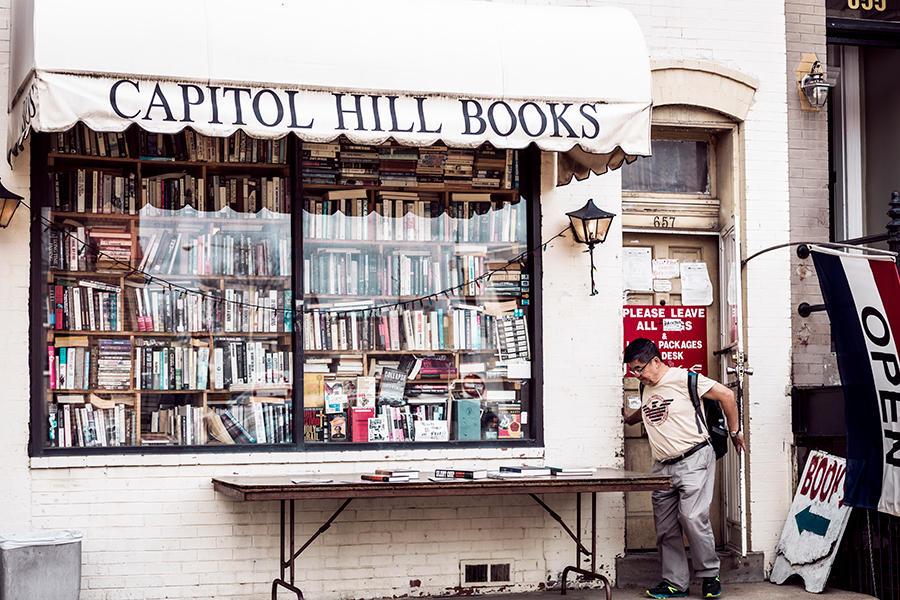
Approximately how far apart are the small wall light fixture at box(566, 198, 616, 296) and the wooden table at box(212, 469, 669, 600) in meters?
1.75

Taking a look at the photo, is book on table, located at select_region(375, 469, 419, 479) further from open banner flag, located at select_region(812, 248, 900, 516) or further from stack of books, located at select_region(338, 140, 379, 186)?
open banner flag, located at select_region(812, 248, 900, 516)

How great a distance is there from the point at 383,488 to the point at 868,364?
11.2 ft

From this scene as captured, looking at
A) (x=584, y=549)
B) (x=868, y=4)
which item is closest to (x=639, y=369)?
(x=584, y=549)

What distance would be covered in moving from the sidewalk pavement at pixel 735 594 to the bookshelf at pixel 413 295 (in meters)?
1.19

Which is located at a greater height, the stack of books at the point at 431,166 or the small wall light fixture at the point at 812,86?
the small wall light fixture at the point at 812,86

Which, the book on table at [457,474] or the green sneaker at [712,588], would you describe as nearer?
the book on table at [457,474]

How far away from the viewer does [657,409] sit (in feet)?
24.1

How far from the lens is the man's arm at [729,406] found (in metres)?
7.28

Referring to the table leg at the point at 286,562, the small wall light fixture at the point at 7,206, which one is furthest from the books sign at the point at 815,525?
the small wall light fixture at the point at 7,206

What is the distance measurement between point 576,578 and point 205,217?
389cm

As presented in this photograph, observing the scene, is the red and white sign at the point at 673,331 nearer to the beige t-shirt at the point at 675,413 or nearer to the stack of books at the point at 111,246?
the beige t-shirt at the point at 675,413

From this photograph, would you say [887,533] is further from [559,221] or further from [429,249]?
[429,249]

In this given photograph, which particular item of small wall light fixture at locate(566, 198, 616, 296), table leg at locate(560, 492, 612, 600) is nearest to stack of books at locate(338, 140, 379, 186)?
small wall light fixture at locate(566, 198, 616, 296)

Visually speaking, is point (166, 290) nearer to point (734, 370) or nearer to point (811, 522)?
point (734, 370)
